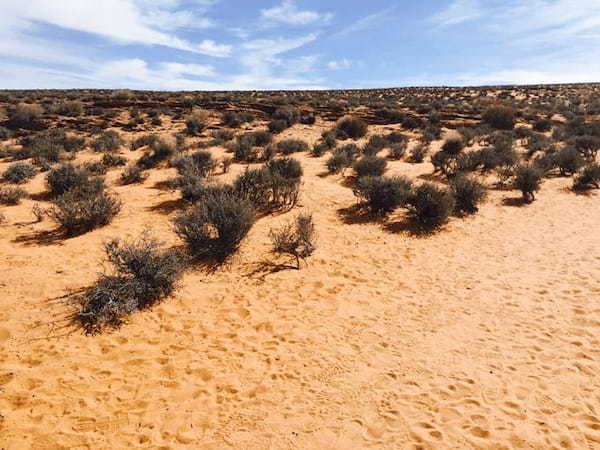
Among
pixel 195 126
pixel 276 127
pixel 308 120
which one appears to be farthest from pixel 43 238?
pixel 308 120

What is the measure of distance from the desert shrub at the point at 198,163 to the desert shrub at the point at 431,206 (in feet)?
25.0

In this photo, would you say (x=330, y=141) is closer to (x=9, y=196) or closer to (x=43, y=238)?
(x=9, y=196)

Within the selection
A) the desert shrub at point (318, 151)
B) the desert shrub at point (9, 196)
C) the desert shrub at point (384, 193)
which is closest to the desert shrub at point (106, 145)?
the desert shrub at point (9, 196)

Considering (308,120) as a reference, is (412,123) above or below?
below

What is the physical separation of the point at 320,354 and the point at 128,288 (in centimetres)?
322

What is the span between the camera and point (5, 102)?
3058 cm

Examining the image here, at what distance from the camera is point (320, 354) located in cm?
459

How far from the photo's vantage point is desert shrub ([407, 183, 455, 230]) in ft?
30.6

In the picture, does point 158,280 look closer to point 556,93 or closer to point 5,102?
point 5,102

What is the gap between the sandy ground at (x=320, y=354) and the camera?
3500mm

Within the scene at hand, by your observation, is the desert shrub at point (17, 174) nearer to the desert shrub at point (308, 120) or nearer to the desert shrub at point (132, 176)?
the desert shrub at point (132, 176)

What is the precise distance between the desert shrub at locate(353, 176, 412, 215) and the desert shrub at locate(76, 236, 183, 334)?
609 centimetres

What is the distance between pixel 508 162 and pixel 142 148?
1847 cm

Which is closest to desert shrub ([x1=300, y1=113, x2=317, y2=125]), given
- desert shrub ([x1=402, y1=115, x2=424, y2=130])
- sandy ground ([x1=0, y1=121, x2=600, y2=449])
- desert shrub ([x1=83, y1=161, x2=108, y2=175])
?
desert shrub ([x1=402, y1=115, x2=424, y2=130])
